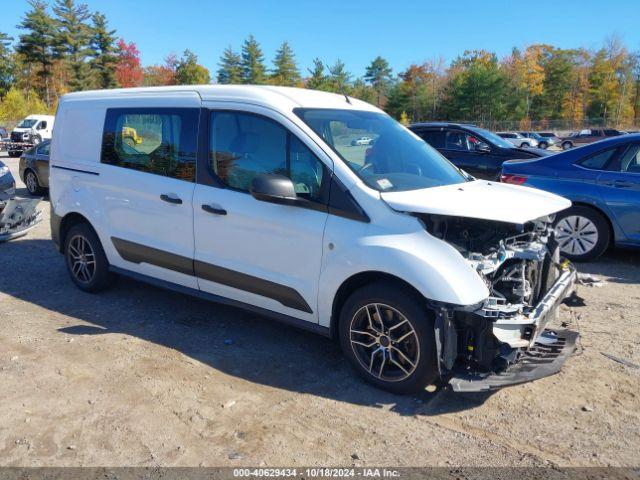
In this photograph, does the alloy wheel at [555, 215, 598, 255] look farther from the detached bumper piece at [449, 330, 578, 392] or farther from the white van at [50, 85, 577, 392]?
the detached bumper piece at [449, 330, 578, 392]

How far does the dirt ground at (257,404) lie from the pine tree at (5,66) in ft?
225

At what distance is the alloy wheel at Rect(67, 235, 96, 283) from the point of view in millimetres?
5844

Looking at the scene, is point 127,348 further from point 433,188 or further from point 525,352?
point 525,352

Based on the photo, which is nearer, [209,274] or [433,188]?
[433,188]

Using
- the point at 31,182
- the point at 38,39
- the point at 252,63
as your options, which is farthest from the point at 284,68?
the point at 31,182

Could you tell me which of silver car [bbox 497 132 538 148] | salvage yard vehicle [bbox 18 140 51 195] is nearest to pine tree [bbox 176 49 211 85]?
silver car [bbox 497 132 538 148]

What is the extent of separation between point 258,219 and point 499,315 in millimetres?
1909

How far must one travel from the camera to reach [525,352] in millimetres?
3875

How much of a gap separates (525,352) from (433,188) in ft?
4.48

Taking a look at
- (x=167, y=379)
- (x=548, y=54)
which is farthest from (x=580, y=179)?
(x=548, y=54)

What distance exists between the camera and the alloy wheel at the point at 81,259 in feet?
19.2

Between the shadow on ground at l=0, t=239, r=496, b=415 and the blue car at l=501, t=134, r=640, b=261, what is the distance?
4.23 meters

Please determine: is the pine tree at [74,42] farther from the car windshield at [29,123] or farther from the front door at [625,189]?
the front door at [625,189]

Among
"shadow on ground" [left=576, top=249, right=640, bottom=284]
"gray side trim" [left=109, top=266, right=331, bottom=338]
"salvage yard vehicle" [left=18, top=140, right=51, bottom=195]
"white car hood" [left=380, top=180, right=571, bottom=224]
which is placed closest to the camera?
"white car hood" [left=380, top=180, right=571, bottom=224]
